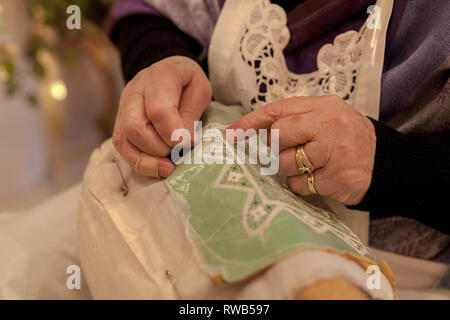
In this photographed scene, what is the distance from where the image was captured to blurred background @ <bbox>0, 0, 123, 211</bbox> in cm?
140

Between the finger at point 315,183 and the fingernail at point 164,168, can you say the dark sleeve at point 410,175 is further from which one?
the fingernail at point 164,168

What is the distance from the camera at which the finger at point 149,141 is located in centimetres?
47

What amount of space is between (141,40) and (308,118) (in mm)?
433

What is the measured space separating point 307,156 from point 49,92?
1.38m

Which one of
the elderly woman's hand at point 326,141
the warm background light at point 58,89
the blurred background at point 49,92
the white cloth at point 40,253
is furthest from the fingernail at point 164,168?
the warm background light at point 58,89

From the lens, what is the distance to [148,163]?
470 mm

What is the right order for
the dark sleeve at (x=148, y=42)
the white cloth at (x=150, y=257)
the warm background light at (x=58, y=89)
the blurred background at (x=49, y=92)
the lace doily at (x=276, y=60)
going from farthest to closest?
the warm background light at (x=58, y=89)
the blurred background at (x=49, y=92)
the dark sleeve at (x=148, y=42)
the lace doily at (x=276, y=60)
the white cloth at (x=150, y=257)

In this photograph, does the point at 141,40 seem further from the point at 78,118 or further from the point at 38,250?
the point at 78,118

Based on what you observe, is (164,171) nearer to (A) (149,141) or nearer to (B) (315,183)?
(A) (149,141)

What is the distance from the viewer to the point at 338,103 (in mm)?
447

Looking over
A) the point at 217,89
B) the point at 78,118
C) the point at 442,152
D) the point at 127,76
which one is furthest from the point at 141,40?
the point at 78,118

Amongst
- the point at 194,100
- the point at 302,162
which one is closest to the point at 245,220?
the point at 302,162

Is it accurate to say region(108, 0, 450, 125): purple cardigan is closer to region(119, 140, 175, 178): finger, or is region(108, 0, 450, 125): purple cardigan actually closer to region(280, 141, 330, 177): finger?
region(280, 141, 330, 177): finger

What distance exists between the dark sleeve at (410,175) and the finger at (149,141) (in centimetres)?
26
